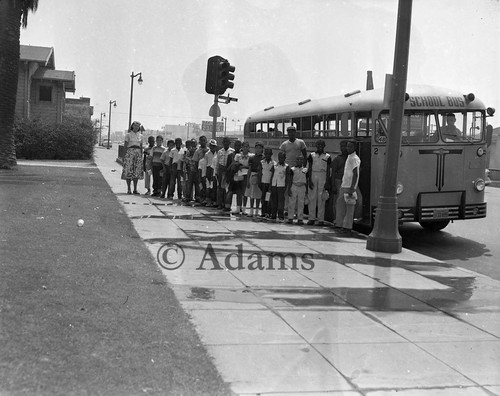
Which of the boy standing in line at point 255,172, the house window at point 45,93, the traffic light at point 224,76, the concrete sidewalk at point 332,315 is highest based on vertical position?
the house window at point 45,93

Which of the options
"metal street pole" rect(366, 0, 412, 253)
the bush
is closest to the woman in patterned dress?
"metal street pole" rect(366, 0, 412, 253)

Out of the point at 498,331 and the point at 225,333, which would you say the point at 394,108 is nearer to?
the point at 498,331

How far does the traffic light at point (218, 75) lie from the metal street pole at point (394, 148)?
5.73 m

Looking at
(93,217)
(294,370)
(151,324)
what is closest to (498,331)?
(294,370)

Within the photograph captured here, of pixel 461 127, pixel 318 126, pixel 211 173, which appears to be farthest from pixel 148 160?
pixel 461 127

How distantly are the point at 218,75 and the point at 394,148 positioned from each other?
6.09 meters

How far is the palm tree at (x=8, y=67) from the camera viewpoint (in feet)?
71.6

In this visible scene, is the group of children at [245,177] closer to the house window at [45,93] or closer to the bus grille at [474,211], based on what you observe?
the bus grille at [474,211]

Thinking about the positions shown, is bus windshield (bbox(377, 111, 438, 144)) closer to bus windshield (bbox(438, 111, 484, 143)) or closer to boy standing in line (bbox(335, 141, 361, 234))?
bus windshield (bbox(438, 111, 484, 143))

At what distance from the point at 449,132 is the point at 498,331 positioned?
6.88 m

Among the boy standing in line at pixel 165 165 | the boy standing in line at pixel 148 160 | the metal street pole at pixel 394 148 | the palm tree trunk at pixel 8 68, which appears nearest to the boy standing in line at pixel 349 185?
the metal street pole at pixel 394 148

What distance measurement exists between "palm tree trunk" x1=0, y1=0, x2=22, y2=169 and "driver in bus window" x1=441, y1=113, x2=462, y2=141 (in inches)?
653

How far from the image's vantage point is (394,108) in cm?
955

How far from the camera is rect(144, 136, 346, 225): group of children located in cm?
1243
